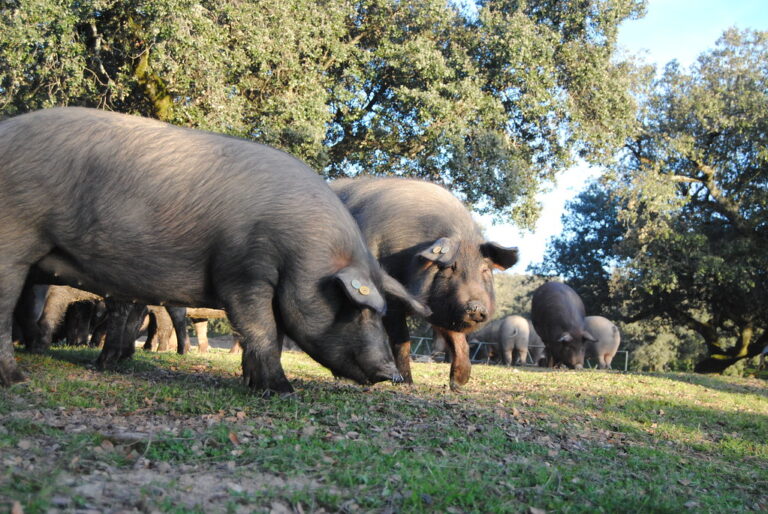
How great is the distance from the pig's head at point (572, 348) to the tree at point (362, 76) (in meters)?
3.75

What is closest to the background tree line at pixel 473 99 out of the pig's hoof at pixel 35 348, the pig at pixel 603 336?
the pig at pixel 603 336

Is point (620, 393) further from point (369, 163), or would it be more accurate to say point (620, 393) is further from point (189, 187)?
point (369, 163)

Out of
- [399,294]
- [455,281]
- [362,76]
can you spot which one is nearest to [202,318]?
[362,76]

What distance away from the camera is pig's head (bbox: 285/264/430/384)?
6.57m

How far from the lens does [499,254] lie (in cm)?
895

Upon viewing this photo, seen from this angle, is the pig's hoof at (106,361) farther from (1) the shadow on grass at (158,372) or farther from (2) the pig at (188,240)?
(2) the pig at (188,240)

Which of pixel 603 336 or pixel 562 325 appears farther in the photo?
pixel 603 336

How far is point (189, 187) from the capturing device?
6637 millimetres

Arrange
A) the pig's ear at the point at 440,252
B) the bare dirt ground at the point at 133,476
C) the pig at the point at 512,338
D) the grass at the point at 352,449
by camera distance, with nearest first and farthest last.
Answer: the bare dirt ground at the point at 133,476 → the grass at the point at 352,449 → the pig's ear at the point at 440,252 → the pig at the point at 512,338

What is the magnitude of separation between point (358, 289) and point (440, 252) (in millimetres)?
2031

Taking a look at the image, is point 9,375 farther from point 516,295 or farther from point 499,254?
point 516,295

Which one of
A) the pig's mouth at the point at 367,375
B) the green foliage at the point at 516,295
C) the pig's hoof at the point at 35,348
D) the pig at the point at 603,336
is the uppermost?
the green foliage at the point at 516,295

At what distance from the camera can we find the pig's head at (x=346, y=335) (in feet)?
21.6

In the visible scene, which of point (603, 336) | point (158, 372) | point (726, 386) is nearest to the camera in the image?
point (158, 372)
